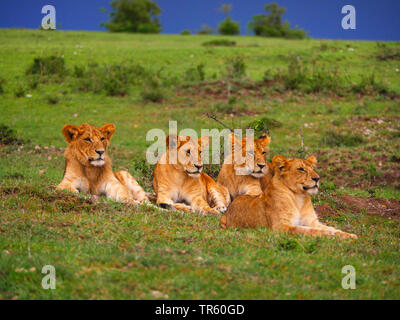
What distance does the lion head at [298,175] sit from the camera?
25.1ft

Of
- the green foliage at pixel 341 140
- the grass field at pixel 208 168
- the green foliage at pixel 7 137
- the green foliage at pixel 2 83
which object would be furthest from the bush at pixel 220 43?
the green foliage at pixel 7 137

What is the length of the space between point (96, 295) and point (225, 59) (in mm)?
25443

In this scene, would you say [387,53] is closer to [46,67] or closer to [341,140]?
[341,140]

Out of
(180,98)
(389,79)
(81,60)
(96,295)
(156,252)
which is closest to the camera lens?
(96,295)

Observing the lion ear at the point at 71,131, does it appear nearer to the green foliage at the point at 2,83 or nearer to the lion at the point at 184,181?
the lion at the point at 184,181

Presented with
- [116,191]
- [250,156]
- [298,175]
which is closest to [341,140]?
[250,156]

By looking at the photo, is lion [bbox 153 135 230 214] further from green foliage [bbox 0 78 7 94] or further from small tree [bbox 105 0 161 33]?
small tree [bbox 105 0 161 33]

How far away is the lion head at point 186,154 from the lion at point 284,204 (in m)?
1.55

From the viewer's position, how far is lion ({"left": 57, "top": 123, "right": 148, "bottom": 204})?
367 inches

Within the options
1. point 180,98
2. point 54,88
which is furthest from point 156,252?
point 54,88

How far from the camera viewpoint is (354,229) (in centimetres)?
830

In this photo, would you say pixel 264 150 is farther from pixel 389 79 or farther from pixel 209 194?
pixel 389 79

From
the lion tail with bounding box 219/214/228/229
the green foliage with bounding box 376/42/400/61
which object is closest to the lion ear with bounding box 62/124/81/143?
the lion tail with bounding box 219/214/228/229
